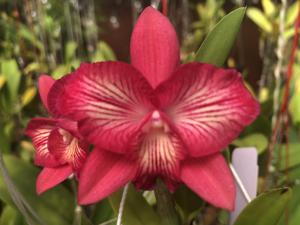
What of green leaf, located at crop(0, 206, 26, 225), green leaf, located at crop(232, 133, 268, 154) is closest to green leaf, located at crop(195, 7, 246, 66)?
green leaf, located at crop(232, 133, 268, 154)

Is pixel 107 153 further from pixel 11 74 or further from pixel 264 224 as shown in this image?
pixel 11 74

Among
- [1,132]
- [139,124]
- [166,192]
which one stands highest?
[139,124]

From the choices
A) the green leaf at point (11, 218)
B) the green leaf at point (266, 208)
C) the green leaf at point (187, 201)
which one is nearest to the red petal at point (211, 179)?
the green leaf at point (266, 208)

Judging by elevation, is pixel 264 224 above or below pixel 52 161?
below

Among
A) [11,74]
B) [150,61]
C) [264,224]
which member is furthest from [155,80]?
[11,74]

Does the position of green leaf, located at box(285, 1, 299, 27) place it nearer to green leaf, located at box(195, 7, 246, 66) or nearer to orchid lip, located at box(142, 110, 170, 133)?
green leaf, located at box(195, 7, 246, 66)

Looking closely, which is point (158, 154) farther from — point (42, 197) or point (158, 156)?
point (42, 197)

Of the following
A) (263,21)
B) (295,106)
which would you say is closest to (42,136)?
(295,106)
